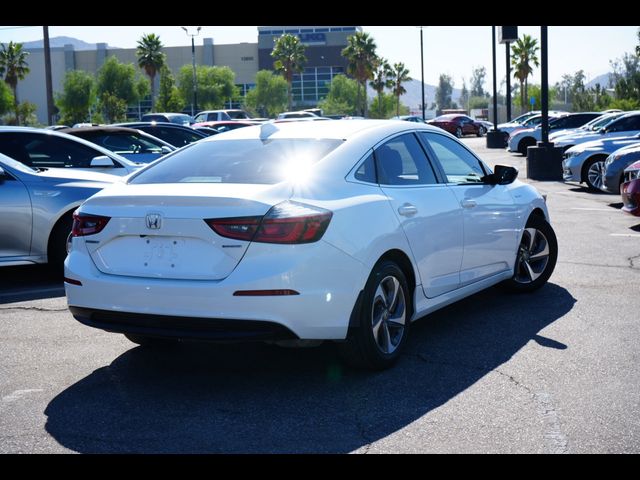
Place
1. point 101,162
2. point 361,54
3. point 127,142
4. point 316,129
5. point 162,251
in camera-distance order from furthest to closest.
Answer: point 361,54, point 127,142, point 101,162, point 316,129, point 162,251

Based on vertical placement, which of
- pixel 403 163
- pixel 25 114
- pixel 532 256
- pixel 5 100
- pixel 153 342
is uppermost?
pixel 5 100

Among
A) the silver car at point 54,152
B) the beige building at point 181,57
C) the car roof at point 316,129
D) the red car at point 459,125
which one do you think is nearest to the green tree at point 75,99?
the beige building at point 181,57

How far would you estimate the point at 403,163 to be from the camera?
5.91 meters

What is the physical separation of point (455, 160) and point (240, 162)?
211cm

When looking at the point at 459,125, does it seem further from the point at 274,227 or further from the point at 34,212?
the point at 274,227

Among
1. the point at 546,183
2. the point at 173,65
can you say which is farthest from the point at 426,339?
the point at 173,65

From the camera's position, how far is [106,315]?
4.94 m

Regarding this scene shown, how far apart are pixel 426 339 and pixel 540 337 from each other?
2.68 feet

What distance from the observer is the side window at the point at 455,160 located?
646cm

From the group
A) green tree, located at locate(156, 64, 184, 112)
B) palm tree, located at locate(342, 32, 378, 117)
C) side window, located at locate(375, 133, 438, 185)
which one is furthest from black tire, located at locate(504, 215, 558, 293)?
palm tree, located at locate(342, 32, 378, 117)

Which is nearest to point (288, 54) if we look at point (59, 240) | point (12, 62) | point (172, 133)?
point (12, 62)

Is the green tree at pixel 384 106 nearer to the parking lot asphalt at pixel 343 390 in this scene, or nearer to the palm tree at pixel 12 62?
the palm tree at pixel 12 62

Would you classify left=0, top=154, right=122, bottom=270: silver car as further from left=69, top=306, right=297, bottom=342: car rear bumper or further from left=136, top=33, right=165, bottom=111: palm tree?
left=136, top=33, right=165, bottom=111: palm tree
